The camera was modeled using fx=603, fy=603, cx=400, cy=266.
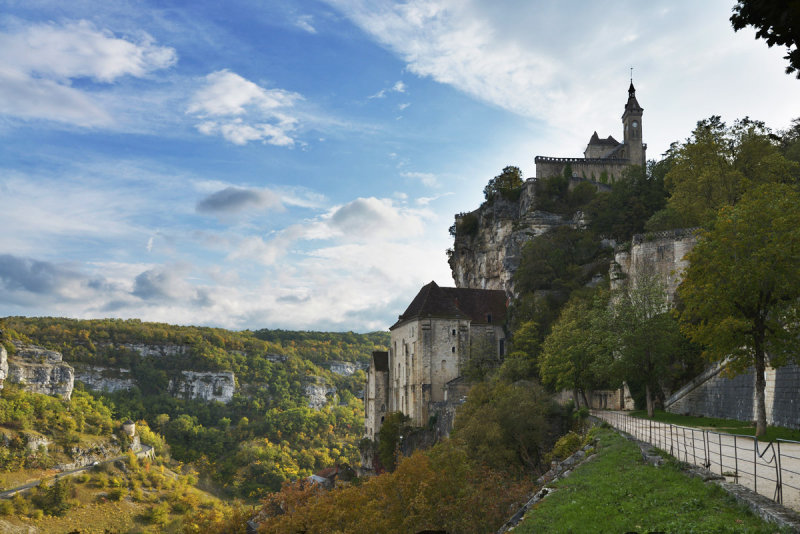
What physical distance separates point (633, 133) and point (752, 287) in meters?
56.3

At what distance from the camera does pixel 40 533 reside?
82.9 meters

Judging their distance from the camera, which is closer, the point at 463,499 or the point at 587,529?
the point at 587,529

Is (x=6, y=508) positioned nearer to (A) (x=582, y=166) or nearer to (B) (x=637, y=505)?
(A) (x=582, y=166)

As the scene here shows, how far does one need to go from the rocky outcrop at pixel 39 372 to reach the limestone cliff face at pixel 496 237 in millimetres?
109074

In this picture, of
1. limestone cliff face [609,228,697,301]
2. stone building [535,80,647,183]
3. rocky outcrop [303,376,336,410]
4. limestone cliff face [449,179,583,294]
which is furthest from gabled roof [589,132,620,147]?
rocky outcrop [303,376,336,410]

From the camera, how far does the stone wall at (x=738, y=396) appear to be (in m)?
24.3

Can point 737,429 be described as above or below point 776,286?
below

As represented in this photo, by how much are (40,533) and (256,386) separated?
4014 inches

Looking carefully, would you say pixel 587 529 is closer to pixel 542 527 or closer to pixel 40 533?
pixel 542 527

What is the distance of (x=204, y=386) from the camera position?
176 meters

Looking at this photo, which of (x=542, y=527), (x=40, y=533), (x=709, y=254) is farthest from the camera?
(x=40, y=533)

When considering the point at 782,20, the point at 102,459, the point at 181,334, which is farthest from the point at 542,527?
the point at 181,334

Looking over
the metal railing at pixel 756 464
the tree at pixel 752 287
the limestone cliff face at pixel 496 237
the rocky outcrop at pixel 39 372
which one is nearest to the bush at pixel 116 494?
the rocky outcrop at pixel 39 372

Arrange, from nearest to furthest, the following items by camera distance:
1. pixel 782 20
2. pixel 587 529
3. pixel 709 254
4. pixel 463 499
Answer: pixel 782 20
pixel 587 529
pixel 463 499
pixel 709 254
